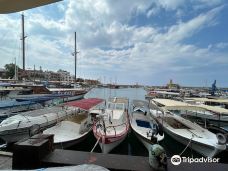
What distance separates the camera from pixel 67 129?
13070mm

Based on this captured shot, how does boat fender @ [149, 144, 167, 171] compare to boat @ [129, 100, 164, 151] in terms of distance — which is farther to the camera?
boat @ [129, 100, 164, 151]

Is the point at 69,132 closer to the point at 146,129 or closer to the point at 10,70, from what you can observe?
the point at 146,129

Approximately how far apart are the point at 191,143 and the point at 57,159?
29.5 ft

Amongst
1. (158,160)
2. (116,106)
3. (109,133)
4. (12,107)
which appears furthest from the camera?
(116,106)

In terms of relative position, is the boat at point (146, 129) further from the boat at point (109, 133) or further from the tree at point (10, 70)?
the tree at point (10, 70)

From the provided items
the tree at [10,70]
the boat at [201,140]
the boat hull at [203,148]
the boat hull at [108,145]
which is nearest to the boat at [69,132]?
the boat hull at [108,145]

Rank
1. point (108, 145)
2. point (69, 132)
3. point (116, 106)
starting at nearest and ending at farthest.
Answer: point (108, 145)
point (69, 132)
point (116, 106)

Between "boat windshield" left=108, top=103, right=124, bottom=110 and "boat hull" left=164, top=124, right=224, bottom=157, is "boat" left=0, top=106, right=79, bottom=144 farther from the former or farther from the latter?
"boat hull" left=164, top=124, right=224, bottom=157

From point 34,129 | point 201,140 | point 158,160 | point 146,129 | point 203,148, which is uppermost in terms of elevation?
point 158,160

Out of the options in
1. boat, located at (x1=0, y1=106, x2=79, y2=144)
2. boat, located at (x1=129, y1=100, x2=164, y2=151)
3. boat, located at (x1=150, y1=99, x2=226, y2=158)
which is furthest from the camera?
boat, located at (x1=0, y1=106, x2=79, y2=144)

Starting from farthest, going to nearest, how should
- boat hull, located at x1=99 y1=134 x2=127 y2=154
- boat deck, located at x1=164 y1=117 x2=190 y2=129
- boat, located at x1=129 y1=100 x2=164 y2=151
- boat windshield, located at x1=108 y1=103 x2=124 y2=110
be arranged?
boat windshield, located at x1=108 y1=103 x2=124 y2=110, boat deck, located at x1=164 y1=117 x2=190 y2=129, boat, located at x1=129 y1=100 x2=164 y2=151, boat hull, located at x1=99 y1=134 x2=127 y2=154

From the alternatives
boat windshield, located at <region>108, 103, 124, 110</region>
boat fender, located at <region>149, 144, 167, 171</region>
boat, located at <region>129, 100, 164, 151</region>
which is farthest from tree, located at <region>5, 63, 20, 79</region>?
boat fender, located at <region>149, 144, 167, 171</region>

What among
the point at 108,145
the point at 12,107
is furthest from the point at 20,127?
the point at 12,107

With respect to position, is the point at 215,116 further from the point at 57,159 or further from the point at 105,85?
the point at 105,85
